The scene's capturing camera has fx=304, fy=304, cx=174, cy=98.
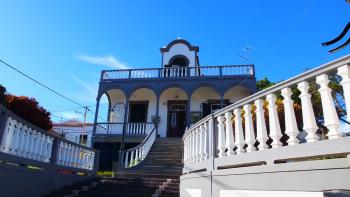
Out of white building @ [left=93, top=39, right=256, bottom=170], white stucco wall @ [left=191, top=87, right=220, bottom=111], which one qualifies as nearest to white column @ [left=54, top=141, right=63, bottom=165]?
white building @ [left=93, top=39, right=256, bottom=170]

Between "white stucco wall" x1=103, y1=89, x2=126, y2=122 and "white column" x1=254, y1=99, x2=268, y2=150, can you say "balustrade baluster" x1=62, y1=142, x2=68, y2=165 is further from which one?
"white stucco wall" x1=103, y1=89, x2=126, y2=122

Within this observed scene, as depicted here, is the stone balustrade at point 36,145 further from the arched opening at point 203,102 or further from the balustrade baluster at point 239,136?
the arched opening at point 203,102

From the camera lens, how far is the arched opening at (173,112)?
713 inches

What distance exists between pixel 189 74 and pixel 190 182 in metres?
12.4

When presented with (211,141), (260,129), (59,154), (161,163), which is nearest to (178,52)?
(161,163)

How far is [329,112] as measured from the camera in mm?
2676

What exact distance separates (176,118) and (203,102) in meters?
1.90

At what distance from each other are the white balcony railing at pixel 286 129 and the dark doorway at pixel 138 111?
44.4ft

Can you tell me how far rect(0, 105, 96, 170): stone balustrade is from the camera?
203 inches

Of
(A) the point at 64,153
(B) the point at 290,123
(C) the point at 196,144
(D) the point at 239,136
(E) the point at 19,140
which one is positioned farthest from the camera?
(A) the point at 64,153

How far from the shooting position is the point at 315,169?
266 cm

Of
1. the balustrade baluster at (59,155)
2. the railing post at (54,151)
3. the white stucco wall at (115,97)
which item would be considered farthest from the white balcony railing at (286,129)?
the white stucco wall at (115,97)

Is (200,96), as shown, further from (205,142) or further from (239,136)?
(239,136)

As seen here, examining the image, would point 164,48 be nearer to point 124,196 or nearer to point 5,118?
point 124,196
